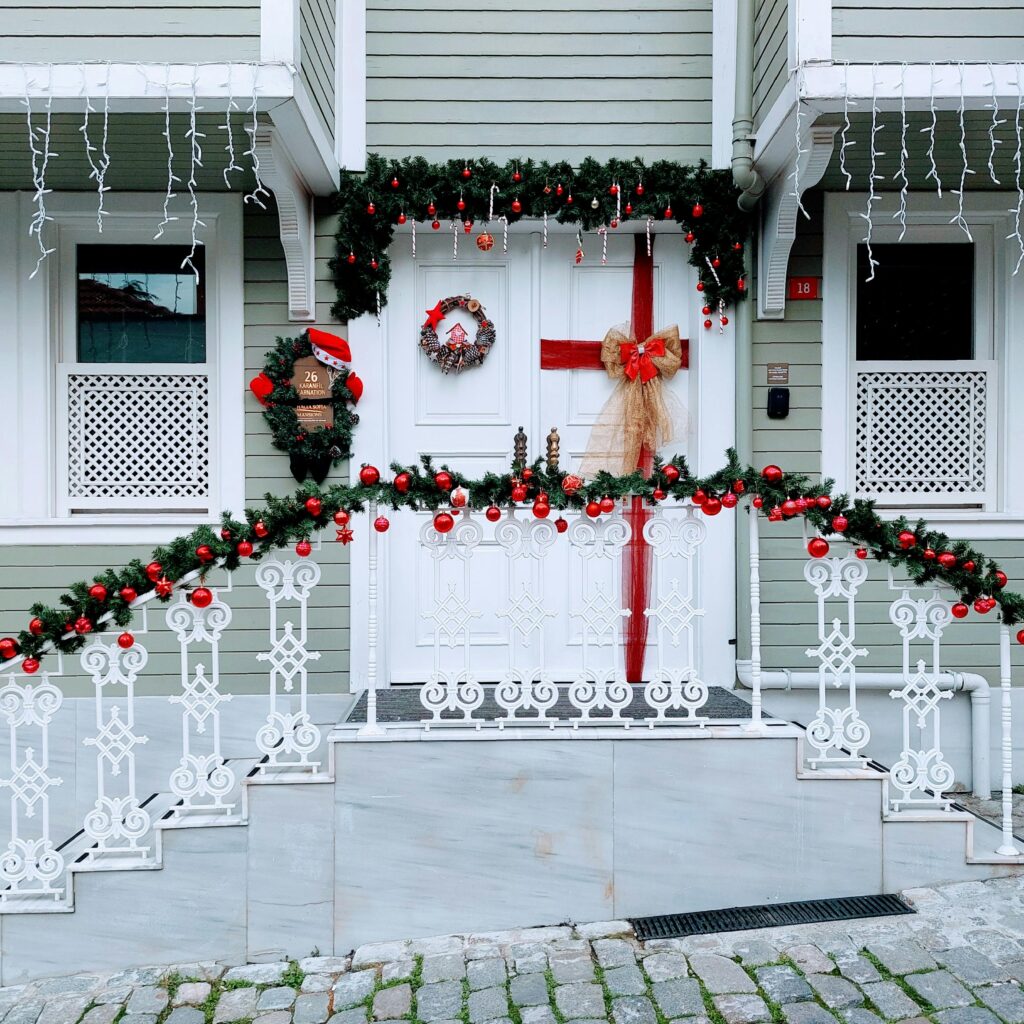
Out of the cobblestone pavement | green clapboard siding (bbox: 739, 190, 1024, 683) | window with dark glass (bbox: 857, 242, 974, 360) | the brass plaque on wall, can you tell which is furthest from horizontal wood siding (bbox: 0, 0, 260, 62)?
the cobblestone pavement

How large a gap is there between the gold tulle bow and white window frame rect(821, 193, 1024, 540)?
2.69 feet

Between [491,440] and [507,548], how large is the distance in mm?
1481

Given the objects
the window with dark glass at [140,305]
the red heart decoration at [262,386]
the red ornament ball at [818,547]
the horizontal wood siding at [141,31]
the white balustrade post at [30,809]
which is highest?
the horizontal wood siding at [141,31]

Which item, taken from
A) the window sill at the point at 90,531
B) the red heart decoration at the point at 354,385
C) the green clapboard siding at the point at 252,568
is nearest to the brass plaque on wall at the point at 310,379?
the red heart decoration at the point at 354,385

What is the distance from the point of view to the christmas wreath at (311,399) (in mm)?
4184

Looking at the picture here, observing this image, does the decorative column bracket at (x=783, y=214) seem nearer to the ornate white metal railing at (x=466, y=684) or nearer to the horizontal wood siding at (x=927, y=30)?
the horizontal wood siding at (x=927, y=30)

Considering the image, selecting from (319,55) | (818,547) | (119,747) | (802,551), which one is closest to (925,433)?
(802,551)

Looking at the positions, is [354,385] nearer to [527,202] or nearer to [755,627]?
[527,202]

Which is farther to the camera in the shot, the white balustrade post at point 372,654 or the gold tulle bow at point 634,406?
the gold tulle bow at point 634,406

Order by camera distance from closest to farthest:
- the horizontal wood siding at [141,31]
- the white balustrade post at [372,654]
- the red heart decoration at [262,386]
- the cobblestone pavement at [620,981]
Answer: the cobblestone pavement at [620,981] < the white balustrade post at [372,654] < the horizontal wood siding at [141,31] < the red heart decoration at [262,386]

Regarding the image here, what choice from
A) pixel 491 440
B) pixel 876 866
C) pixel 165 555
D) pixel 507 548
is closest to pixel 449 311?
pixel 491 440

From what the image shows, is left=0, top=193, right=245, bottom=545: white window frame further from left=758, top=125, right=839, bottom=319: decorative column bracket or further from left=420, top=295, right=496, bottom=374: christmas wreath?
left=758, top=125, right=839, bottom=319: decorative column bracket

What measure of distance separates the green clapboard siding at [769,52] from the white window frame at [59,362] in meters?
2.68

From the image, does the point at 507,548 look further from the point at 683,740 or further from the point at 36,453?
the point at 36,453
